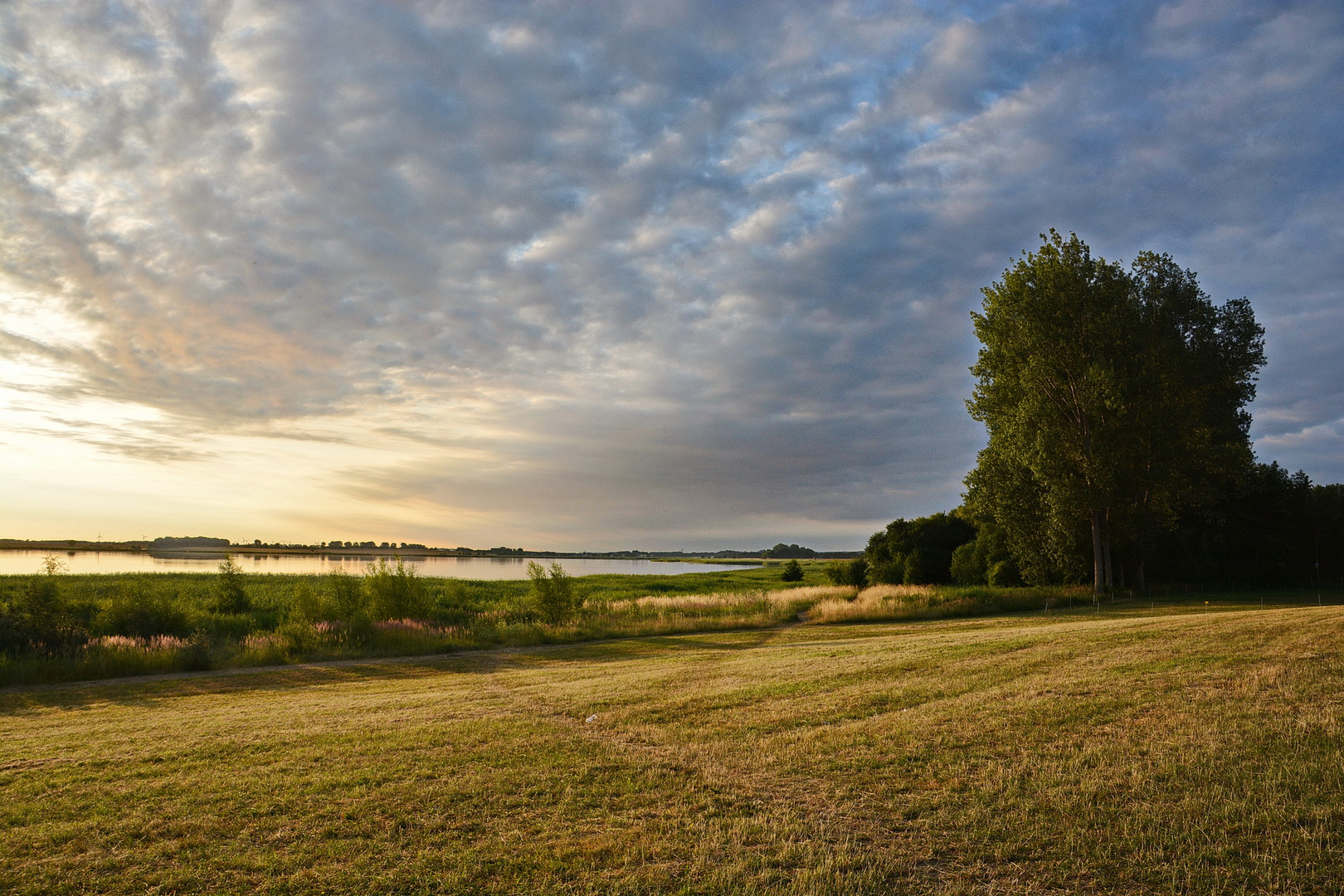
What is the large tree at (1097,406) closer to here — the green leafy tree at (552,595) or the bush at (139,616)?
the green leafy tree at (552,595)

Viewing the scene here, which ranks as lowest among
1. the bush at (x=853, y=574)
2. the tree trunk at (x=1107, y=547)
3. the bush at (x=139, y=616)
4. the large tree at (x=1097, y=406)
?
the bush at (x=853, y=574)

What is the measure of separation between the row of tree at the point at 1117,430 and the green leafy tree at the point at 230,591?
1566 inches

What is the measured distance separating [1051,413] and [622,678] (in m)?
29.6

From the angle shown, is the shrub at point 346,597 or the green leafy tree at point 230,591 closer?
the shrub at point 346,597

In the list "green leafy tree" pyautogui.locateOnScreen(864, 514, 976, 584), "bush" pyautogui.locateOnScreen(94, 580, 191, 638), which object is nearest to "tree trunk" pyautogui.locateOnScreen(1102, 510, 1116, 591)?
"green leafy tree" pyautogui.locateOnScreen(864, 514, 976, 584)

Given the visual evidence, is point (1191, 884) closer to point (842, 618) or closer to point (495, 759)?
point (495, 759)

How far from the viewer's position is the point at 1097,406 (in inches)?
1337

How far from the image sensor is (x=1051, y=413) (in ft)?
116

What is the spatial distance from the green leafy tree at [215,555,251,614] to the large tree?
130 ft

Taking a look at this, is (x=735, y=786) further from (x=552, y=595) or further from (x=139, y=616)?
(x=139, y=616)

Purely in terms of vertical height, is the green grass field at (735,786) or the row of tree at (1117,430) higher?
the row of tree at (1117,430)

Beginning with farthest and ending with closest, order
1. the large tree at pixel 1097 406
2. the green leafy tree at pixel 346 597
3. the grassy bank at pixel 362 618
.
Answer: the large tree at pixel 1097 406
the green leafy tree at pixel 346 597
the grassy bank at pixel 362 618

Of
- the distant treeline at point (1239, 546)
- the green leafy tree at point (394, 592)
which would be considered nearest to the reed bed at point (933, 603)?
the distant treeline at point (1239, 546)

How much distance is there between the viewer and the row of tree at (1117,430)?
34094mm
